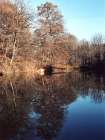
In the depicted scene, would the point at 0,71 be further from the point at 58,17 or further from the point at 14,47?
the point at 58,17

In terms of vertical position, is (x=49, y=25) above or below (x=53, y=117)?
above

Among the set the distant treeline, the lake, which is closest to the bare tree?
the distant treeline

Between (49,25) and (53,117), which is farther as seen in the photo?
(49,25)

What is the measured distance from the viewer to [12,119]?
1377 cm

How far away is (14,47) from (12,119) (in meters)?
35.2

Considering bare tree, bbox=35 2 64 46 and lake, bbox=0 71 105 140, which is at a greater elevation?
bare tree, bbox=35 2 64 46

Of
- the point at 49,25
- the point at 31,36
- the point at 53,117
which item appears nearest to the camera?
the point at 53,117

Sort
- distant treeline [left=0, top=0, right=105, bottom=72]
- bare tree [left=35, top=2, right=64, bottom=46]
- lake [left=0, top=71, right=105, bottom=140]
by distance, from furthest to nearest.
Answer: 1. bare tree [left=35, top=2, right=64, bottom=46]
2. distant treeline [left=0, top=0, right=105, bottom=72]
3. lake [left=0, top=71, right=105, bottom=140]

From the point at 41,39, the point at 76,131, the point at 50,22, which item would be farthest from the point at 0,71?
the point at 76,131

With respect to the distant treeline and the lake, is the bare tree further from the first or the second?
the lake

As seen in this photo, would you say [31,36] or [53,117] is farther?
[31,36]

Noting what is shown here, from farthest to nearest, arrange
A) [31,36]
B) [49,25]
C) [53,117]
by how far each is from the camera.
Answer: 1. [49,25]
2. [31,36]
3. [53,117]

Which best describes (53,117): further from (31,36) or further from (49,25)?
(49,25)

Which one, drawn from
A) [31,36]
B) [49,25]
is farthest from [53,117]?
[49,25]
